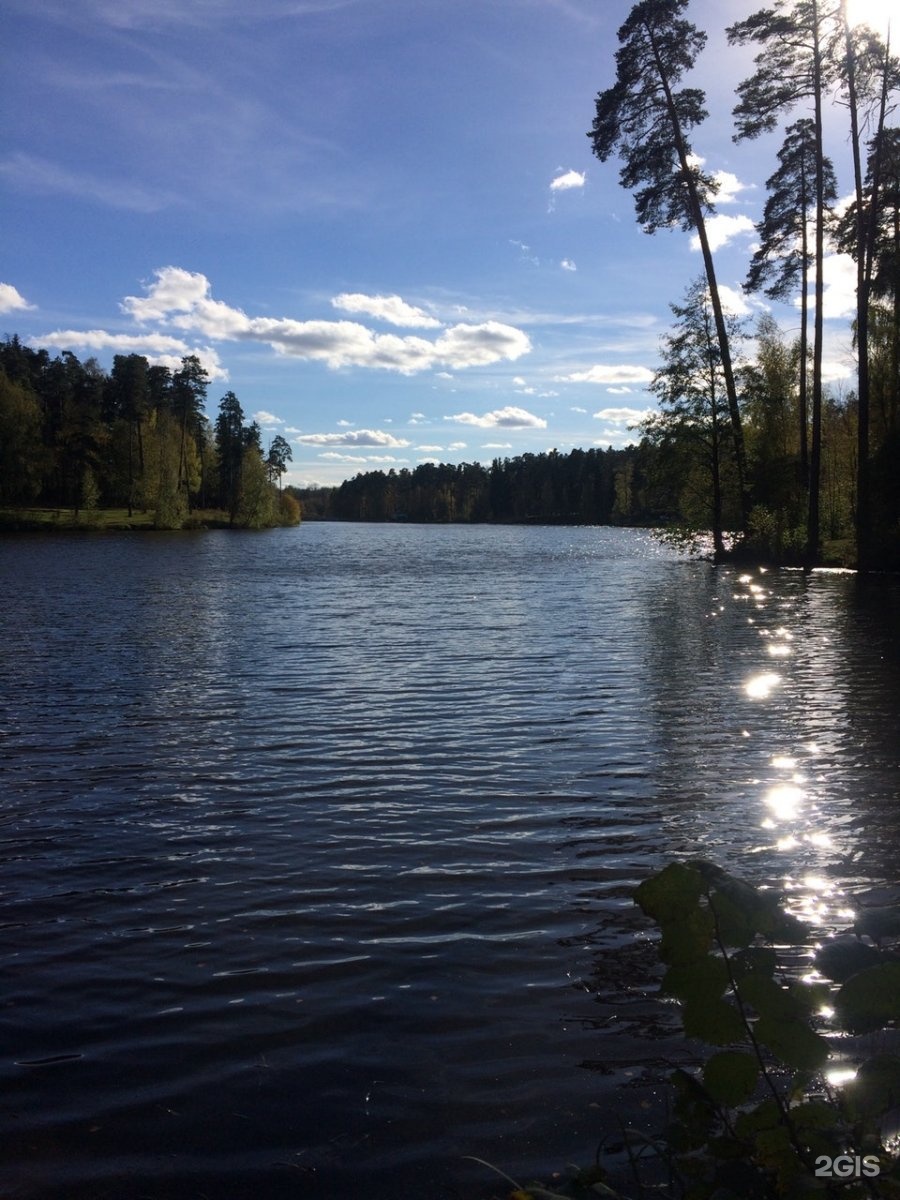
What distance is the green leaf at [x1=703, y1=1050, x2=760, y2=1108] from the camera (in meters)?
2.47

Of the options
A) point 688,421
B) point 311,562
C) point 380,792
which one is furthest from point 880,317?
point 380,792

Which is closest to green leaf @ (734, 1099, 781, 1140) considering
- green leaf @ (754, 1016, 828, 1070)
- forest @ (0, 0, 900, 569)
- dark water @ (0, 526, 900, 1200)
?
green leaf @ (754, 1016, 828, 1070)

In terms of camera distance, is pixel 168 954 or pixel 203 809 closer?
pixel 168 954

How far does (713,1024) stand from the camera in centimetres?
249

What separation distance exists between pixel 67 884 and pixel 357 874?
213 centimetres

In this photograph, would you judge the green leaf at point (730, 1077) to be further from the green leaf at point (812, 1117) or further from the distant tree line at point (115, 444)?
the distant tree line at point (115, 444)

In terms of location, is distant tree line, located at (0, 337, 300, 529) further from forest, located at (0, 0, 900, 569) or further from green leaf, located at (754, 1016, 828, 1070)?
green leaf, located at (754, 1016, 828, 1070)

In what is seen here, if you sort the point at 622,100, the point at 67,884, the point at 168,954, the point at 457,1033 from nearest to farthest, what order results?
1. the point at 457,1033
2. the point at 168,954
3. the point at 67,884
4. the point at 622,100

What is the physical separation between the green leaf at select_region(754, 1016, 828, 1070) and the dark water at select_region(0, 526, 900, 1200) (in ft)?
5.60

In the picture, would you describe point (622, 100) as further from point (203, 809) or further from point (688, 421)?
point (203, 809)

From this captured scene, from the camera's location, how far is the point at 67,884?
6816 mm

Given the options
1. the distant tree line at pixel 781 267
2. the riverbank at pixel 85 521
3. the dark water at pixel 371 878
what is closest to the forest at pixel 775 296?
the distant tree line at pixel 781 267

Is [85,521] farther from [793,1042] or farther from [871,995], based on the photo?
[871,995]

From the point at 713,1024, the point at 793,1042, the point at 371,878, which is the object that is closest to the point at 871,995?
the point at 793,1042
